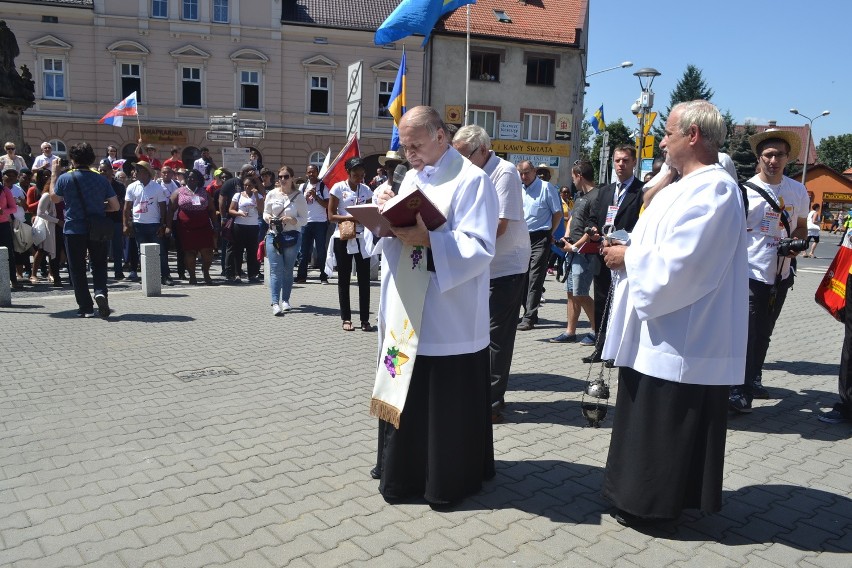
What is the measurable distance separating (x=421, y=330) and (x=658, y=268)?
1.25m

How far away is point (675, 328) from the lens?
3465 mm

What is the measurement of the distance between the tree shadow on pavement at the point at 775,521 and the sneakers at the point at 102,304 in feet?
24.8

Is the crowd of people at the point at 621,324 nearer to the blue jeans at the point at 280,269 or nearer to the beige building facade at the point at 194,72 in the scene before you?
the blue jeans at the point at 280,269

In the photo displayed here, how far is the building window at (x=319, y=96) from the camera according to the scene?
34625 millimetres

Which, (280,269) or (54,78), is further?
(54,78)

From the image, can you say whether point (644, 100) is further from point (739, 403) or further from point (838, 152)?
point (838, 152)

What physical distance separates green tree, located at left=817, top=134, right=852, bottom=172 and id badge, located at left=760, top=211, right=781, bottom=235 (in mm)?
101178

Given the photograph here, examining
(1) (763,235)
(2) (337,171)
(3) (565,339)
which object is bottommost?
(3) (565,339)

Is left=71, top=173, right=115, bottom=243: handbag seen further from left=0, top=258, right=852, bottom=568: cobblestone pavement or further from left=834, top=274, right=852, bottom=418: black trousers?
left=834, top=274, right=852, bottom=418: black trousers

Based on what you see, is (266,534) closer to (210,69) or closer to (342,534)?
(342,534)

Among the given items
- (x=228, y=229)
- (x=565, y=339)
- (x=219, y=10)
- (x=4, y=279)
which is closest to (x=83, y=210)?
(x=4, y=279)

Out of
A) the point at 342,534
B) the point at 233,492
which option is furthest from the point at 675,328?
the point at 233,492

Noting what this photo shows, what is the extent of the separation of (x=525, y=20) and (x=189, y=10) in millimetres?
17973

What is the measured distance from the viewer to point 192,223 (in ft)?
41.0
